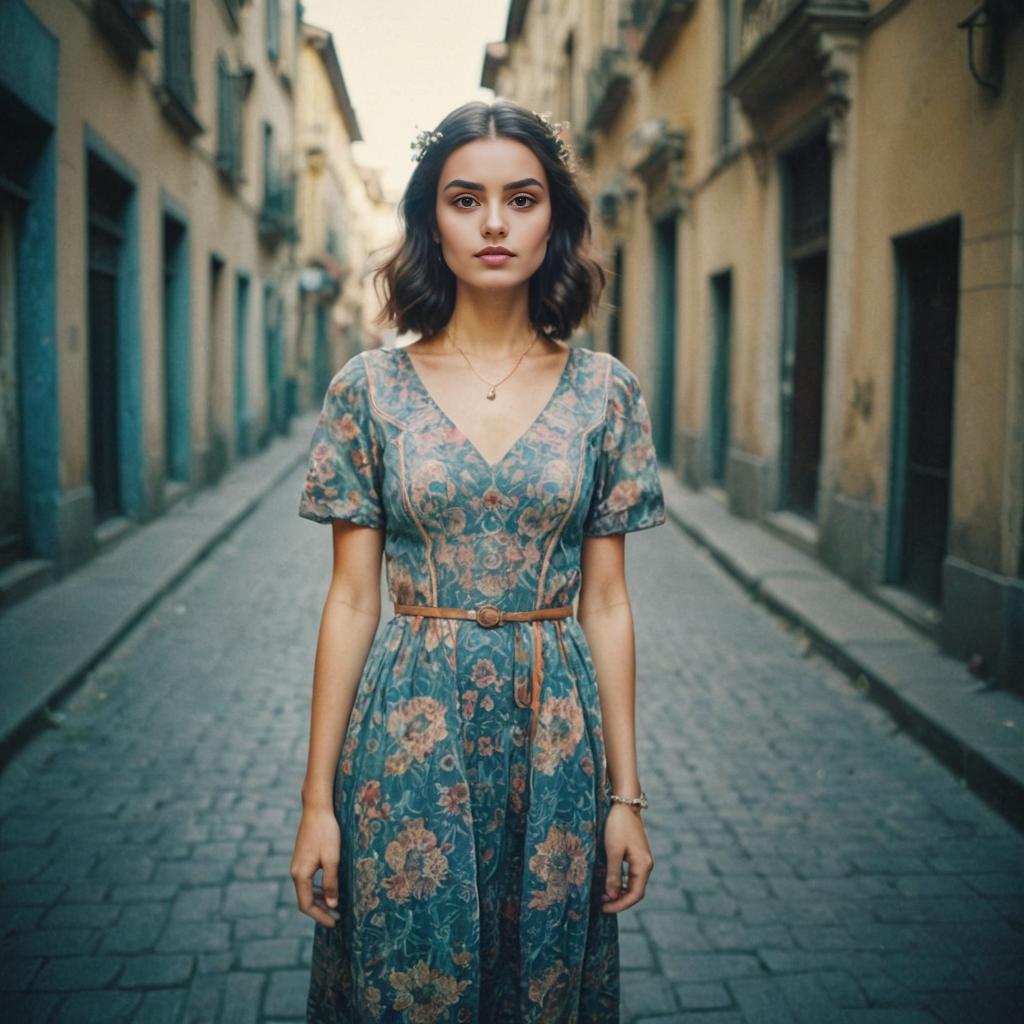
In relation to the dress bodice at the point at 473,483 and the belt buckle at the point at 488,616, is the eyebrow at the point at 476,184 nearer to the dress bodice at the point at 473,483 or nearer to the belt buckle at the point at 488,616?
the dress bodice at the point at 473,483

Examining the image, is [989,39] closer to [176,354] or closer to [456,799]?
[456,799]

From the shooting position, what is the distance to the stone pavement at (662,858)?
3074mm

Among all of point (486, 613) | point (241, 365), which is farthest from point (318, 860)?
point (241, 365)

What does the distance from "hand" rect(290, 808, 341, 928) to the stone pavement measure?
1.22 meters

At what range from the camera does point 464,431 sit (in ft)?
6.25

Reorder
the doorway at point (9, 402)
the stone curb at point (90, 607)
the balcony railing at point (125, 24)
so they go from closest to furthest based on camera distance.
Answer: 1. the stone curb at point (90, 607)
2. the doorway at point (9, 402)
3. the balcony railing at point (125, 24)

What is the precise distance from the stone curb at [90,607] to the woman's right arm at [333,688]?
3.13 m

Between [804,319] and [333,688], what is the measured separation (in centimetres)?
911

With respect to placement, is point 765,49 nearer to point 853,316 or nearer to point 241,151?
point 853,316

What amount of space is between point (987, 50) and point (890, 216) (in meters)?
1.82

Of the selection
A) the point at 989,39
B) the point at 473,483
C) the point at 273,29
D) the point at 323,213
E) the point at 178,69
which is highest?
the point at 273,29

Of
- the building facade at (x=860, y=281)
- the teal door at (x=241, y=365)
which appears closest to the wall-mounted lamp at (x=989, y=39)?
the building facade at (x=860, y=281)

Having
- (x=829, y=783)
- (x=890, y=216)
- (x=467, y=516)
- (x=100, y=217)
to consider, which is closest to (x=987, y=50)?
(x=890, y=216)

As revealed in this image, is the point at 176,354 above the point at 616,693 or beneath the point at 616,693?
above
